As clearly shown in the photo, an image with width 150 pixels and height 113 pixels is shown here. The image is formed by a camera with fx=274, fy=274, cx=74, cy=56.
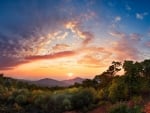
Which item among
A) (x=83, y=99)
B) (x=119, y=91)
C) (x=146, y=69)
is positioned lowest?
(x=83, y=99)

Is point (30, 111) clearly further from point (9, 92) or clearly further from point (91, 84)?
point (91, 84)

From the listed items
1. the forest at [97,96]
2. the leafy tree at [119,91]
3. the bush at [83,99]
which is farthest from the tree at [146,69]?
the bush at [83,99]

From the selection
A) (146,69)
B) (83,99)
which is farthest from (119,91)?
(83,99)

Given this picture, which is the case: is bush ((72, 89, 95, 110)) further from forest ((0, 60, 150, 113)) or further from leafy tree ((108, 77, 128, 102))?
leafy tree ((108, 77, 128, 102))

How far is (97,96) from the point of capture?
42.8 meters

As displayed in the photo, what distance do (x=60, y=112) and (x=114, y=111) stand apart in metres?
21.9

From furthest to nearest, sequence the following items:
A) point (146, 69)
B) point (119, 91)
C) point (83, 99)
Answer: point (83, 99), point (146, 69), point (119, 91)

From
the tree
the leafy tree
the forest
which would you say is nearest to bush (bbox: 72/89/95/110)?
the forest

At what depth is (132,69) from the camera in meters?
38.0

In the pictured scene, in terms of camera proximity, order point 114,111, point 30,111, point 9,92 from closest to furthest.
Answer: point 114,111, point 30,111, point 9,92

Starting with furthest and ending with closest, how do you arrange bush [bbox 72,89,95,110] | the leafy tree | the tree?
bush [bbox 72,89,95,110] → the tree → the leafy tree

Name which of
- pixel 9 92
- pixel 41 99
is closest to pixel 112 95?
pixel 41 99

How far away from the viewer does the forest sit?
38156 mm

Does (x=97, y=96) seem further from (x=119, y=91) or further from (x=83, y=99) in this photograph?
(x=119, y=91)
